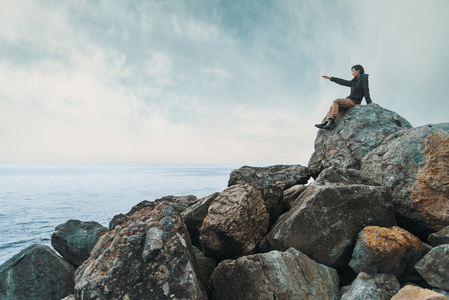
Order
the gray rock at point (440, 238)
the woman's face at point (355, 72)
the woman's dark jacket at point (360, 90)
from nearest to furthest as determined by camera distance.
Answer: the gray rock at point (440, 238) → the woman's dark jacket at point (360, 90) → the woman's face at point (355, 72)

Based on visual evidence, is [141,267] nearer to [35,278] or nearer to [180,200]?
[35,278]

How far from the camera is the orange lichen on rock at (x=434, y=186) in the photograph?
16.3 feet

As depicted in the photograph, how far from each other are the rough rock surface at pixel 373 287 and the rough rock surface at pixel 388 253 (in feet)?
0.61

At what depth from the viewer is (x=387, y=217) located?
500 cm

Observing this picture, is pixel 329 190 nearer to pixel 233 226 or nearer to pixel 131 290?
pixel 233 226

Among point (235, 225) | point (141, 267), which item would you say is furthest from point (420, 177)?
point (141, 267)

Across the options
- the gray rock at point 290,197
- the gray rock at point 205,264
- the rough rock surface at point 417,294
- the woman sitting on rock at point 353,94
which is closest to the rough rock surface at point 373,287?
the rough rock surface at point 417,294

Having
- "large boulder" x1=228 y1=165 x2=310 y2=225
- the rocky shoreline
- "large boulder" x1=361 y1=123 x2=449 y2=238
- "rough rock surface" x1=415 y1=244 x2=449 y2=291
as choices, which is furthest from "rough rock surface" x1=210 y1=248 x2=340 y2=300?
"large boulder" x1=361 y1=123 x2=449 y2=238

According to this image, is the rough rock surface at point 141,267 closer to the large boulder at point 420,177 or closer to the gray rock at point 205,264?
the gray rock at point 205,264

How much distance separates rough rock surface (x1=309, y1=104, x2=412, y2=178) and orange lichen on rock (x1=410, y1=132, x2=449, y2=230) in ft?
8.93

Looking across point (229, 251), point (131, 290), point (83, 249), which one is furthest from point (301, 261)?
point (83, 249)

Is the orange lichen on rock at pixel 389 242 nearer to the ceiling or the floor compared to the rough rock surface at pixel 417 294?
nearer to the ceiling

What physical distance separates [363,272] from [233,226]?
7.66ft

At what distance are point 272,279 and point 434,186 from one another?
398 cm
